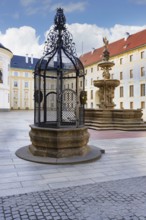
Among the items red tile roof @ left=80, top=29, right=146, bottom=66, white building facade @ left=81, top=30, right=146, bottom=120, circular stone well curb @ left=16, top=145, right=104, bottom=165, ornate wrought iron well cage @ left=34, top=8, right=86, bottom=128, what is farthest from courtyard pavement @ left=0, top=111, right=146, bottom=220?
red tile roof @ left=80, top=29, right=146, bottom=66

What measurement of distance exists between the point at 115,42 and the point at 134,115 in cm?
3517

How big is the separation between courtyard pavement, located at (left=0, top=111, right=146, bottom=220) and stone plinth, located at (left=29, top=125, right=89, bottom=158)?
0.62m

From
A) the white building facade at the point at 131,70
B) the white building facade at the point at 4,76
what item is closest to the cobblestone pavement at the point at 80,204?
the white building facade at the point at 131,70

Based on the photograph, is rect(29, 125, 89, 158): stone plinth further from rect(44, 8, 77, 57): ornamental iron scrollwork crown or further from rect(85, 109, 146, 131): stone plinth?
rect(85, 109, 146, 131): stone plinth

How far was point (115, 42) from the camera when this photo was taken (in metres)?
47.5

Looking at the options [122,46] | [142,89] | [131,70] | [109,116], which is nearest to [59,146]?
[109,116]

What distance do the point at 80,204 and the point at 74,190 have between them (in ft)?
1.96

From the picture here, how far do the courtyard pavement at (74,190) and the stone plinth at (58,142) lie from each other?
2.02ft

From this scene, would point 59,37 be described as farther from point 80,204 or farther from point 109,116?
point 109,116

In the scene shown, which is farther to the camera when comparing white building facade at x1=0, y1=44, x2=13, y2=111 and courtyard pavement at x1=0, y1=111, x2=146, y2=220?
white building facade at x1=0, y1=44, x2=13, y2=111

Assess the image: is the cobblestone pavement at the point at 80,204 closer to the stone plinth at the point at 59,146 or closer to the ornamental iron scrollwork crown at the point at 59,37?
the stone plinth at the point at 59,146

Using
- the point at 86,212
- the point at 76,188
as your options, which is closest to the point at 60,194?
the point at 76,188

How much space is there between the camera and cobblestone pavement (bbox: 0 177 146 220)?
3174 mm

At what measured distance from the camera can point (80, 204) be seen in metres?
3.54
